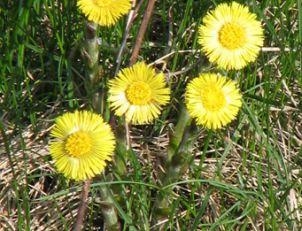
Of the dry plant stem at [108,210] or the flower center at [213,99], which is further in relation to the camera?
the dry plant stem at [108,210]

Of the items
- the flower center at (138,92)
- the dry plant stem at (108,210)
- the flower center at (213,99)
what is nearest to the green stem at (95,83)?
the dry plant stem at (108,210)

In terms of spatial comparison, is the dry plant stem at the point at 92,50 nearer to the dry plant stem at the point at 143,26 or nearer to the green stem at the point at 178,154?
the dry plant stem at the point at 143,26

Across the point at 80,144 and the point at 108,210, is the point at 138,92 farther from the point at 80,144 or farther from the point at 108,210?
the point at 108,210

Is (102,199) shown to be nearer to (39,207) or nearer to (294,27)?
(39,207)

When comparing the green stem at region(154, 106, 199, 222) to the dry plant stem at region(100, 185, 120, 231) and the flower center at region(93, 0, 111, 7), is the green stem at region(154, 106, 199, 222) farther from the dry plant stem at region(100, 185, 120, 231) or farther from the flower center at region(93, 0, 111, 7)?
the flower center at region(93, 0, 111, 7)

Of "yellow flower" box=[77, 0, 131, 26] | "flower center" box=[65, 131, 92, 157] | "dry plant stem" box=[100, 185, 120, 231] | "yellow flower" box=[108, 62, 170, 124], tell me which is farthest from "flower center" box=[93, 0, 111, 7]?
"dry plant stem" box=[100, 185, 120, 231]
